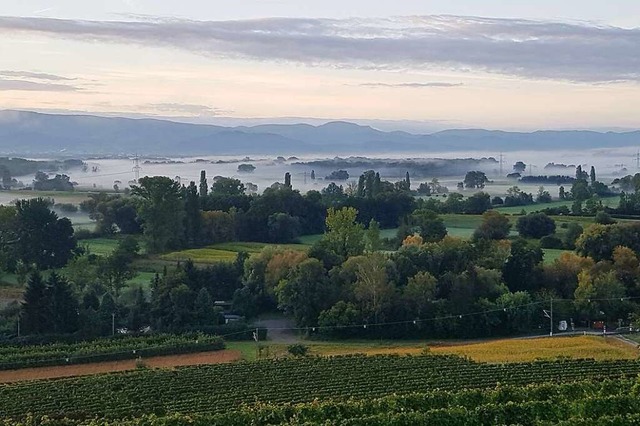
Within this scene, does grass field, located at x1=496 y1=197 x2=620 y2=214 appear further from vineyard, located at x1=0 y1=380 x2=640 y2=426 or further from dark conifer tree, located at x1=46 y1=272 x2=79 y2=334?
vineyard, located at x1=0 y1=380 x2=640 y2=426

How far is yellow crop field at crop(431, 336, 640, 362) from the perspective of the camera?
32.5m

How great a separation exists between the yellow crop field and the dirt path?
954 cm

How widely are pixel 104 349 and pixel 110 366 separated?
1.76 m

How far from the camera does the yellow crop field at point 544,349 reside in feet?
107

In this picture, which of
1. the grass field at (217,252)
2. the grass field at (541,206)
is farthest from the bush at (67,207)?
the grass field at (541,206)

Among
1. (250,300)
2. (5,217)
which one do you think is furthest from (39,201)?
(250,300)

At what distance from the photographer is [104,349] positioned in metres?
35.6

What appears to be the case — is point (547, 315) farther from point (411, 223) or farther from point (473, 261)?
point (411, 223)

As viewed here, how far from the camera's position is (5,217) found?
5491 centimetres

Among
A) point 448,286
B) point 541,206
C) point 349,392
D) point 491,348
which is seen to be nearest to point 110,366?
point 349,392

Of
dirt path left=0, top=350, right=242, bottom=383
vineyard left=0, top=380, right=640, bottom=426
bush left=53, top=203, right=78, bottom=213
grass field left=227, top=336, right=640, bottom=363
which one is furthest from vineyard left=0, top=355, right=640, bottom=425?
bush left=53, top=203, right=78, bottom=213

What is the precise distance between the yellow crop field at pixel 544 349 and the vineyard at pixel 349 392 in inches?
73.7

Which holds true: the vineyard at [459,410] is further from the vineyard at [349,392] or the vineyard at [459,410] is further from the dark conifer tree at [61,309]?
the dark conifer tree at [61,309]

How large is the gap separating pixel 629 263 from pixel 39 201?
123ft
